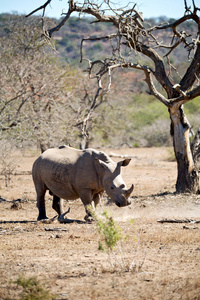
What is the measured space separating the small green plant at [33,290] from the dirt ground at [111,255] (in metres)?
0.12

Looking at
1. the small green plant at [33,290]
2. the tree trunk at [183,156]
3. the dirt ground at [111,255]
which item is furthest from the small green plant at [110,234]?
the tree trunk at [183,156]

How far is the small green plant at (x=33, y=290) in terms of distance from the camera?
15.8ft

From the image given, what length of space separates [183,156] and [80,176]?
12.7 feet

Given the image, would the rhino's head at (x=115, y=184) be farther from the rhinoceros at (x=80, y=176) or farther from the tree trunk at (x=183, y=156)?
the tree trunk at (x=183, y=156)

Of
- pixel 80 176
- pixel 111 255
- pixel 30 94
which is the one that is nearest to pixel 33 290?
pixel 111 255

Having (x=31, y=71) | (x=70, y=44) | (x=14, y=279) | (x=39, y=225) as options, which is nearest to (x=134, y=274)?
(x=14, y=279)

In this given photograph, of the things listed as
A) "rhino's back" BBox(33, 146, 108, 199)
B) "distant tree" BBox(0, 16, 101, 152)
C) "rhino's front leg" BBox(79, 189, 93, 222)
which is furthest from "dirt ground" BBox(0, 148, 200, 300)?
"distant tree" BBox(0, 16, 101, 152)

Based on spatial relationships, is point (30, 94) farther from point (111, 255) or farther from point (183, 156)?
point (111, 255)

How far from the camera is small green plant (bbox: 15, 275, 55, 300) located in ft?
15.8

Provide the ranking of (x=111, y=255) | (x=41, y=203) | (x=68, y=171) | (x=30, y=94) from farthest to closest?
(x=30, y=94), (x=41, y=203), (x=68, y=171), (x=111, y=255)

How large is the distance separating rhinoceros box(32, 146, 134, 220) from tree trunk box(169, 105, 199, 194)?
3.16 m

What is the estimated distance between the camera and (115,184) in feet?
29.2

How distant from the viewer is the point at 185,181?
12258mm

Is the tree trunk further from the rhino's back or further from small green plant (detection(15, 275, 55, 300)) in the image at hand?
small green plant (detection(15, 275, 55, 300))
